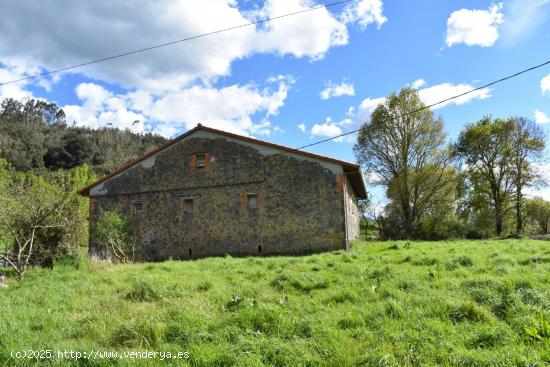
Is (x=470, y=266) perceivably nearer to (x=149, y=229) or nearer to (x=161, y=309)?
(x=161, y=309)

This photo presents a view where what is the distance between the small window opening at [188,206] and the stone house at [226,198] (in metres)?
0.05

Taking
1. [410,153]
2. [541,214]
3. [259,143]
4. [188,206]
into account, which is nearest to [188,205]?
[188,206]

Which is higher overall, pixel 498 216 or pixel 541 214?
pixel 541 214

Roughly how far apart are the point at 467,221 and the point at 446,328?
3085 cm

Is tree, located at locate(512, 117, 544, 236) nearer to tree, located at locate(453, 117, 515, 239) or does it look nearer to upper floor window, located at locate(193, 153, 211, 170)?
tree, located at locate(453, 117, 515, 239)

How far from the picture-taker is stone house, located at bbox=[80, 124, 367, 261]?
16.6m

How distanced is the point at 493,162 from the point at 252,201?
23.3m

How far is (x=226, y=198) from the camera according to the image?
1803cm

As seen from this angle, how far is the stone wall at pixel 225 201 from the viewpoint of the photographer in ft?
54.5

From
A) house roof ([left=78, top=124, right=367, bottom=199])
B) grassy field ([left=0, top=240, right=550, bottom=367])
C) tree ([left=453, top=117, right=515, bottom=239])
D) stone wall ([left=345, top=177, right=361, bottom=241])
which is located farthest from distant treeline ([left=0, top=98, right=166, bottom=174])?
grassy field ([left=0, top=240, right=550, bottom=367])

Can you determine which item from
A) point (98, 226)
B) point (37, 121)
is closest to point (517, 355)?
point (98, 226)

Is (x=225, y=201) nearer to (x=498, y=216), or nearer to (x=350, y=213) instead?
(x=350, y=213)

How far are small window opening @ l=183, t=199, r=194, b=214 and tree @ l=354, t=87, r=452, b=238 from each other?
15554 millimetres

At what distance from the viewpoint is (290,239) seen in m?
16.8
